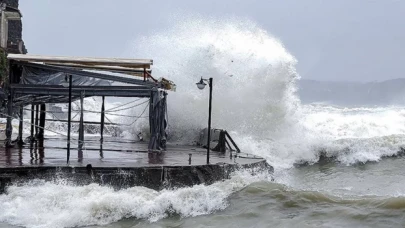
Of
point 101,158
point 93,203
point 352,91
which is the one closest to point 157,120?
point 101,158

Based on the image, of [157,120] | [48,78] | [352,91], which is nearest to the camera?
[48,78]

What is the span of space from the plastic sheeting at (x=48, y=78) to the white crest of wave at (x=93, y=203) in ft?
14.7

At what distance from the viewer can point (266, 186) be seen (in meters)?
13.1

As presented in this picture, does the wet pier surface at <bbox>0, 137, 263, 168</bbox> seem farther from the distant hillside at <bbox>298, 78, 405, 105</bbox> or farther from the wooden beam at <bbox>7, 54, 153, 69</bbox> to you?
the distant hillside at <bbox>298, 78, 405, 105</bbox>

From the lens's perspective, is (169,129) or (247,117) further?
(247,117)

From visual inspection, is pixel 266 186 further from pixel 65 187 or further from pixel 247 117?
pixel 247 117

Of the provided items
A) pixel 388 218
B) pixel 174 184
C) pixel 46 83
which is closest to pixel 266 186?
pixel 174 184

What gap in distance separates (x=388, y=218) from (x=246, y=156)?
21.6ft

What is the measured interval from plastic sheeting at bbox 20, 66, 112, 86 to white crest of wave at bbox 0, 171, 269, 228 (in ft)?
14.7

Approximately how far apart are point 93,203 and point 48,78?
5995 mm

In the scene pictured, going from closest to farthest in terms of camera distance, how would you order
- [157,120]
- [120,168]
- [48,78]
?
[120,168]
[48,78]
[157,120]

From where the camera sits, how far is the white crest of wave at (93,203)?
1073 centimetres

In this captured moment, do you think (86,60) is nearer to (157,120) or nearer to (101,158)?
(157,120)

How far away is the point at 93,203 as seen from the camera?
11180 mm
